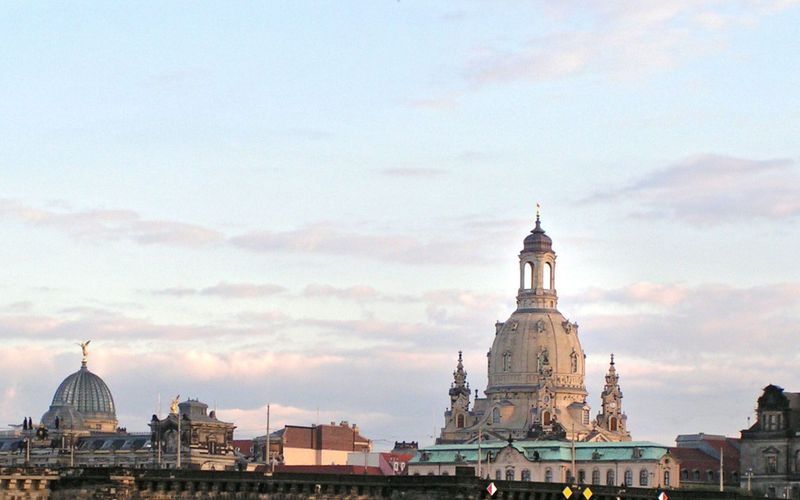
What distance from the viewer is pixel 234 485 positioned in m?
117

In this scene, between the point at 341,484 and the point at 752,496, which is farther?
the point at 752,496

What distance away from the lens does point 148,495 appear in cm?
11494

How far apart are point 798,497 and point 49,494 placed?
355 ft

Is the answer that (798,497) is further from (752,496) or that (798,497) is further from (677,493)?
(677,493)

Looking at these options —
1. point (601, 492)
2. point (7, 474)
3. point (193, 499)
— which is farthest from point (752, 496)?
point (7, 474)

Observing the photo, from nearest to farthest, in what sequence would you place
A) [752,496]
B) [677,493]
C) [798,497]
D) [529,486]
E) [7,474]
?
[7,474] < [529,486] < [677,493] < [752,496] < [798,497]

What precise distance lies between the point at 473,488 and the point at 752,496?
5194 centimetres

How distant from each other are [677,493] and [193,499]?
4457 cm

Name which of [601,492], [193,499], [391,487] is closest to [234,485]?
[193,499]

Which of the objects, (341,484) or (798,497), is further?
(798,497)

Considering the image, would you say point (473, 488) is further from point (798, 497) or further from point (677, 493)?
point (798, 497)

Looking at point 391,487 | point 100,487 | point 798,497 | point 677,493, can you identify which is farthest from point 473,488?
point 798,497

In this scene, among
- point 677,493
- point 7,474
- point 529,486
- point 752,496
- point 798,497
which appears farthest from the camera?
point 798,497

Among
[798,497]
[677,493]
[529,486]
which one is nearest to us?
[529,486]
